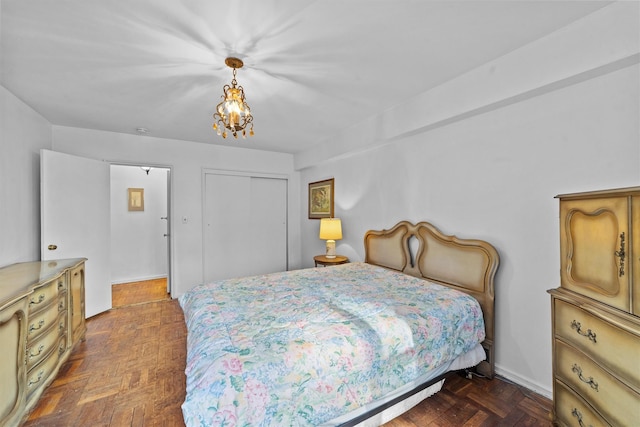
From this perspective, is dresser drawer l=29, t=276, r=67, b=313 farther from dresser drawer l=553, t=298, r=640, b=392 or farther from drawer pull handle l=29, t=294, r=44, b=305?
dresser drawer l=553, t=298, r=640, b=392

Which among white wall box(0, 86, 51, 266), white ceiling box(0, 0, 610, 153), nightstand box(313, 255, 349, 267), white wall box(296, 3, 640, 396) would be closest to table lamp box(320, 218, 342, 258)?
nightstand box(313, 255, 349, 267)

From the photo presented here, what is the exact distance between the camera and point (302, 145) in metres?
4.27

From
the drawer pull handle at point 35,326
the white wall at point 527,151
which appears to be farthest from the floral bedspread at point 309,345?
the drawer pull handle at point 35,326

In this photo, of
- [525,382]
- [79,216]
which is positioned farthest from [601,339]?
[79,216]

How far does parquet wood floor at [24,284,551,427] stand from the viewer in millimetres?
1660

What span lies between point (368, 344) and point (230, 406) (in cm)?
73

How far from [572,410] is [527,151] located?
162 cm

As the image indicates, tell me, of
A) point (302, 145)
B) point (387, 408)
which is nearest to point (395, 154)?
point (302, 145)

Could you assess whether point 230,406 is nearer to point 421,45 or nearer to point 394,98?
point 421,45

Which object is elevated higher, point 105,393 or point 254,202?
point 254,202

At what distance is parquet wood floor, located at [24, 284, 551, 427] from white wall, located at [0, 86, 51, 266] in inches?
44.6

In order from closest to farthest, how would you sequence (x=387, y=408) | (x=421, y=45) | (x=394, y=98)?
(x=387, y=408) → (x=421, y=45) → (x=394, y=98)

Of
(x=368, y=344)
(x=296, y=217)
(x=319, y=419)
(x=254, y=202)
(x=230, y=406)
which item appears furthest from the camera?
(x=296, y=217)

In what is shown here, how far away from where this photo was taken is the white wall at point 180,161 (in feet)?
11.2
